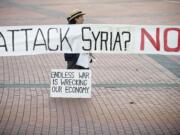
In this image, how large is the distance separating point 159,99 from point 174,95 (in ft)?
1.48

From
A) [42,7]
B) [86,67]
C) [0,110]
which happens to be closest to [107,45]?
[86,67]

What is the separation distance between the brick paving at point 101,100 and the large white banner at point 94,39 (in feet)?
3.34

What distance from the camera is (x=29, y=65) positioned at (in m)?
10.4

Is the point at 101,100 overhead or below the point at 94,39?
below

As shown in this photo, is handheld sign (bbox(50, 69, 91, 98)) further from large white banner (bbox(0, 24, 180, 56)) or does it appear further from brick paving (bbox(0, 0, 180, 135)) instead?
large white banner (bbox(0, 24, 180, 56))

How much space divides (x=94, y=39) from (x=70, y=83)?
1.08 metres

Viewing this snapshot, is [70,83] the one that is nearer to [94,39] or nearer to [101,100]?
[101,100]

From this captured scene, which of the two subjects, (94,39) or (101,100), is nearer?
(94,39)

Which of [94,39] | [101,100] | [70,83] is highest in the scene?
[94,39]

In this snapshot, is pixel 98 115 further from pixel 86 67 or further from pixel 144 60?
pixel 144 60

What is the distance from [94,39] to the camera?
23.3ft

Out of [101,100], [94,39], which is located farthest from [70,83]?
[94,39]

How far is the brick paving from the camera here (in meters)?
6.34

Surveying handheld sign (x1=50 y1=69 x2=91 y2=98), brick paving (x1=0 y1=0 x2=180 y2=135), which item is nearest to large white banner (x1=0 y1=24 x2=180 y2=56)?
handheld sign (x1=50 y1=69 x2=91 y2=98)
